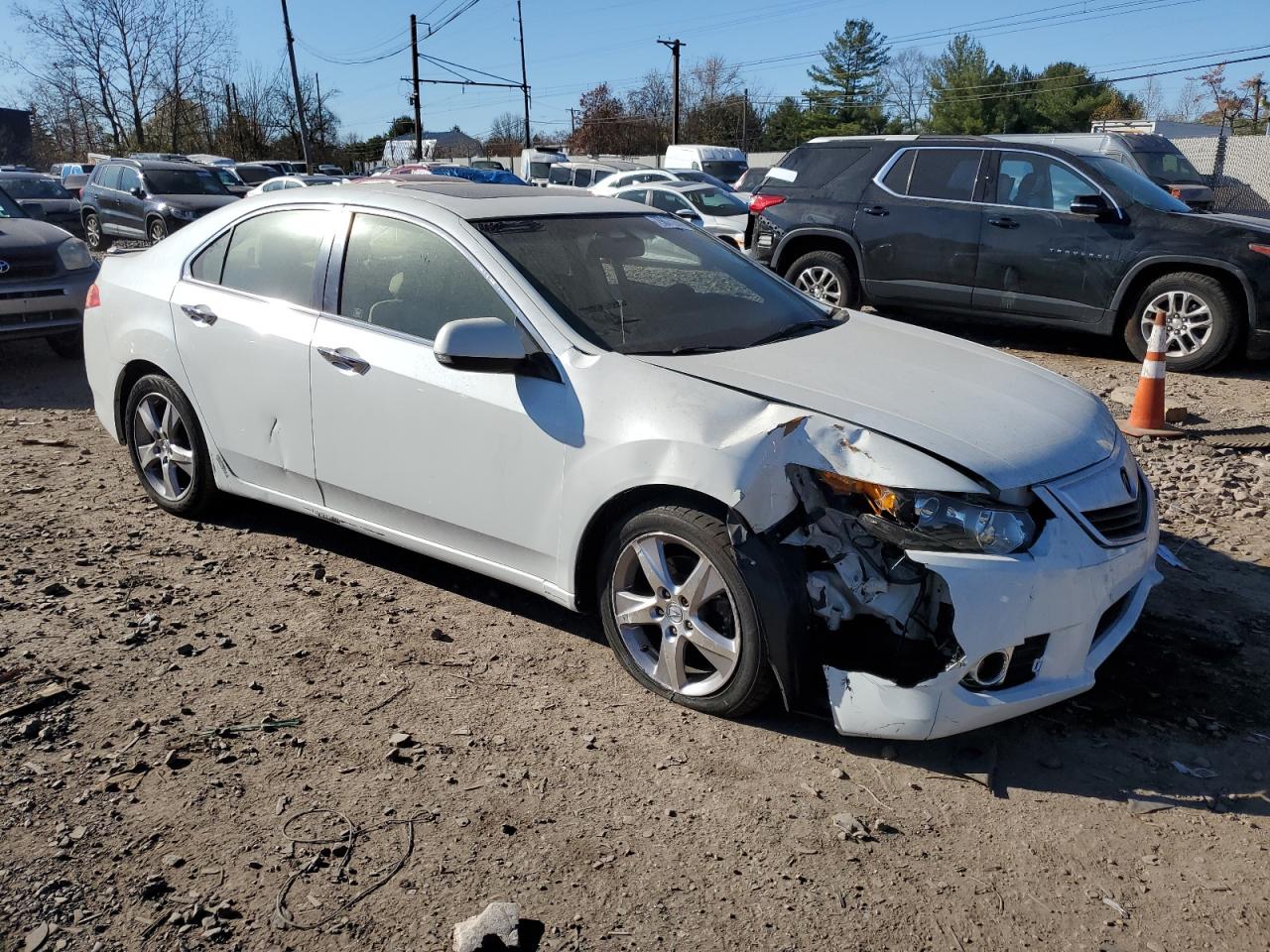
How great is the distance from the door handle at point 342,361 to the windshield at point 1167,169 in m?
19.6

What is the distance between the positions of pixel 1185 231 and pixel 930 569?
670 cm

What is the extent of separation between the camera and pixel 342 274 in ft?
14.0

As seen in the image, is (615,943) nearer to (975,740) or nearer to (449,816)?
(449,816)

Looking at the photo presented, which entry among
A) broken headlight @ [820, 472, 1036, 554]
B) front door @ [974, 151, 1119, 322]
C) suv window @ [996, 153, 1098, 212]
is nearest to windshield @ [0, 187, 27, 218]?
front door @ [974, 151, 1119, 322]

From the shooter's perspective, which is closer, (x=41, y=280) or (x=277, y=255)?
(x=277, y=255)

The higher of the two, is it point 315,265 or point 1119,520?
point 315,265

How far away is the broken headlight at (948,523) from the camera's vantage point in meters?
2.97

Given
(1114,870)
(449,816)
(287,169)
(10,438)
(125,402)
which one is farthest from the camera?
(287,169)

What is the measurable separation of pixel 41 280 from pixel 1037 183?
8.56 m

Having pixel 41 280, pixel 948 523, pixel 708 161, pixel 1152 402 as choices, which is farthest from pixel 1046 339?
pixel 708 161

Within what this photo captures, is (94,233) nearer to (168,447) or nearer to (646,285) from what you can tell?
(168,447)

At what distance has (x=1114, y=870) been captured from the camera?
2727mm

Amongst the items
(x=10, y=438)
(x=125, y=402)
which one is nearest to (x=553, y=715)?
(x=125, y=402)

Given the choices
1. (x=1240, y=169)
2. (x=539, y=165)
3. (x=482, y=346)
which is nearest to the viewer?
(x=482, y=346)
